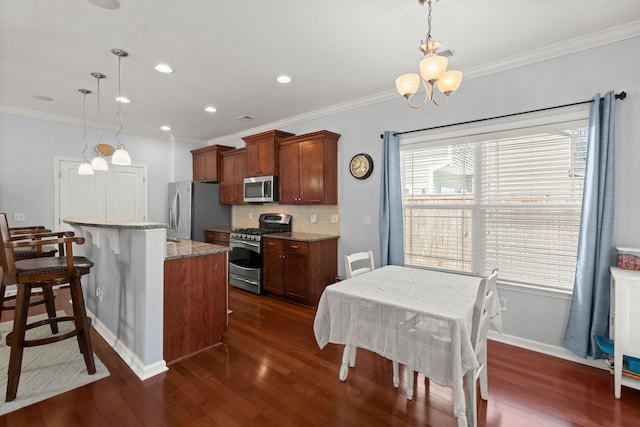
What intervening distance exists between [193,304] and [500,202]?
9.97ft

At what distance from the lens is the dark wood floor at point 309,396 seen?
6.21ft

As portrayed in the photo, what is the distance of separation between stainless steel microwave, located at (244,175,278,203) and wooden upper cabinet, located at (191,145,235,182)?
3.29ft

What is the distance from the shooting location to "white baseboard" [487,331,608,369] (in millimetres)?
2520

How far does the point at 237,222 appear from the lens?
594 cm

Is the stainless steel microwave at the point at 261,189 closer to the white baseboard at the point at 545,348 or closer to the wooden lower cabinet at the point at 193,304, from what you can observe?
the wooden lower cabinet at the point at 193,304

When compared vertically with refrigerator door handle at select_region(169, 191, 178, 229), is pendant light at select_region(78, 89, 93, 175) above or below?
above

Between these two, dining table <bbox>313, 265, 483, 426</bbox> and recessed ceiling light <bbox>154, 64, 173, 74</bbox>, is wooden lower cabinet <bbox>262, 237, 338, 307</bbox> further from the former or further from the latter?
recessed ceiling light <bbox>154, 64, 173, 74</bbox>

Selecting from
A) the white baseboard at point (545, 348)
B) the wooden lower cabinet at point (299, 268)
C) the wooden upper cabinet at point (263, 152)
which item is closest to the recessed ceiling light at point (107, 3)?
the wooden upper cabinet at point (263, 152)

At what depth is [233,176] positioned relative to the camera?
5.55m

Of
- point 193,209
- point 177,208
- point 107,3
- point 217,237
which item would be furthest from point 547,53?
point 177,208

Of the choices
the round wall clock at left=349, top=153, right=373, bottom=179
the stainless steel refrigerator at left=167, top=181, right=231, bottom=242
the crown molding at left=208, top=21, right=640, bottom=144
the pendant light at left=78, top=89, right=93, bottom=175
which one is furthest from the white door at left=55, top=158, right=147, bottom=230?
the crown molding at left=208, top=21, right=640, bottom=144

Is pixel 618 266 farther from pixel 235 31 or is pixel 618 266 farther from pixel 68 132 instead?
pixel 68 132

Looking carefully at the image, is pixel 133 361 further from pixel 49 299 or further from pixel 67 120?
pixel 67 120

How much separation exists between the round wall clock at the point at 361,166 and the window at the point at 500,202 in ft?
1.41
